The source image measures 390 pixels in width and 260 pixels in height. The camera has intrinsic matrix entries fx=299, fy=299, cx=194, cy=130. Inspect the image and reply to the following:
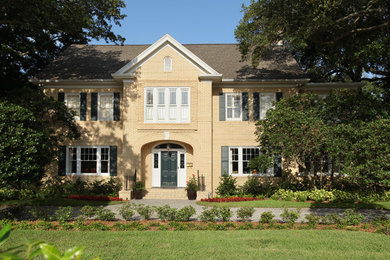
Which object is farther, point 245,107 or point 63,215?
point 245,107

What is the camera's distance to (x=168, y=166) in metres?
18.3

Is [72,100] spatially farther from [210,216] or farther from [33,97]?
[210,216]

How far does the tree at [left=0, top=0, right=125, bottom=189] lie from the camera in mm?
9695

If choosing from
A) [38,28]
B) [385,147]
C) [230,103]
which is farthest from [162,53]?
[385,147]

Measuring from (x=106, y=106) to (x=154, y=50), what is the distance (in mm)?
4588

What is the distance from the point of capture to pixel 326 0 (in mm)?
11422

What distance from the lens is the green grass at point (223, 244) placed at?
6.57 meters

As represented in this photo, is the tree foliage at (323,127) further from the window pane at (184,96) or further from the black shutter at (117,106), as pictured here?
the black shutter at (117,106)

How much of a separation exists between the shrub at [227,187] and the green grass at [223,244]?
811cm

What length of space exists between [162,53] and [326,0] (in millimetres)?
9289

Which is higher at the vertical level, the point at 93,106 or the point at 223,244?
the point at 93,106

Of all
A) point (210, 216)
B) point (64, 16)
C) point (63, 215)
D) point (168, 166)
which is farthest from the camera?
point (168, 166)

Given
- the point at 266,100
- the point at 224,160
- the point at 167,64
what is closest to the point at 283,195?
the point at 224,160

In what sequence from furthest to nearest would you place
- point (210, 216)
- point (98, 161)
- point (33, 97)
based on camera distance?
1. point (98, 161)
2. point (33, 97)
3. point (210, 216)
